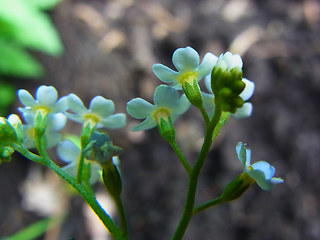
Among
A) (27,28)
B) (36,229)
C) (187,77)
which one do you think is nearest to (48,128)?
(187,77)

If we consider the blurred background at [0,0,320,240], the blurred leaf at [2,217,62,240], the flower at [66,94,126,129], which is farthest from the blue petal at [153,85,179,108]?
the blurred leaf at [2,217,62,240]

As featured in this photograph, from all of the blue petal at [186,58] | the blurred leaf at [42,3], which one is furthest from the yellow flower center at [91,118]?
the blurred leaf at [42,3]

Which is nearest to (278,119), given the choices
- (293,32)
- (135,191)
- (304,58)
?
(304,58)

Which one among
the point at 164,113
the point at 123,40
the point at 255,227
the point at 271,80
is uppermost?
the point at 123,40

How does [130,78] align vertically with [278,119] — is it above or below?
above

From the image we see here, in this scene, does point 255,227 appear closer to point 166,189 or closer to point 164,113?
point 166,189

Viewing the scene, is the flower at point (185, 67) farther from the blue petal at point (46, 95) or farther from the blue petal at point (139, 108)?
the blue petal at point (46, 95)
